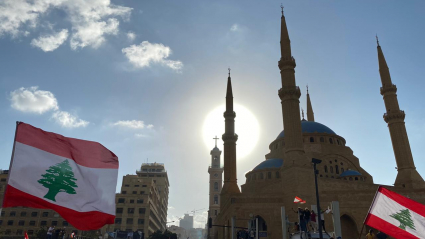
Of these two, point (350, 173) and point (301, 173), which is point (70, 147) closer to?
point (301, 173)

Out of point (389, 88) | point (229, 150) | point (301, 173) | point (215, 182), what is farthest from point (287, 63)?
point (215, 182)

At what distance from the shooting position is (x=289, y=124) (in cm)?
3819

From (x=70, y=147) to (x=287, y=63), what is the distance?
1446 inches

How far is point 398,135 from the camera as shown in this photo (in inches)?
1780

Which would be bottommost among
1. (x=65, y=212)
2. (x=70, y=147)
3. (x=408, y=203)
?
(x=65, y=212)

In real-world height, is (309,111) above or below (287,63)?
above

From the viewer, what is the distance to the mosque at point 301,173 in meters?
35.3

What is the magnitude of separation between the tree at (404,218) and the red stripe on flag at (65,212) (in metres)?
7.73

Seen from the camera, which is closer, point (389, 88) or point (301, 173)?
point (301, 173)

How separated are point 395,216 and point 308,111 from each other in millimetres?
73131

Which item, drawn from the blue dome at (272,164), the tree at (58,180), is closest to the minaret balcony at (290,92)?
the blue dome at (272,164)

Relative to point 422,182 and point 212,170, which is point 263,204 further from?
point 212,170

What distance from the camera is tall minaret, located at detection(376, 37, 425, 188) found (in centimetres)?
4234

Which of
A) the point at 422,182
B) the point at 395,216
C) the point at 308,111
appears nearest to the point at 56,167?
the point at 395,216
